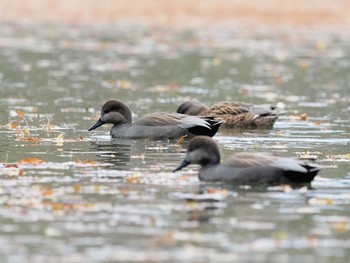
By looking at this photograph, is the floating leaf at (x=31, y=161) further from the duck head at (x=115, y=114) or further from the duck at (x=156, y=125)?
the duck head at (x=115, y=114)

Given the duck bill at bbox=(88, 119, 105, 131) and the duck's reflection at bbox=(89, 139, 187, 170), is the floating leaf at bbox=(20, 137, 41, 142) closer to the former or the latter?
the duck's reflection at bbox=(89, 139, 187, 170)

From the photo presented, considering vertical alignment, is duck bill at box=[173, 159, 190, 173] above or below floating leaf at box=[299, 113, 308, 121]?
below

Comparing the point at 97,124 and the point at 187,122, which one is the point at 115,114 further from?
the point at 187,122

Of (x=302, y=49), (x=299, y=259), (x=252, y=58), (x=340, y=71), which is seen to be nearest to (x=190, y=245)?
(x=299, y=259)

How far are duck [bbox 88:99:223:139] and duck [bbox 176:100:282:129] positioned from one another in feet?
6.83

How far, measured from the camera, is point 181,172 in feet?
43.0

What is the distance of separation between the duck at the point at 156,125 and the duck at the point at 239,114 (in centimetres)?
208

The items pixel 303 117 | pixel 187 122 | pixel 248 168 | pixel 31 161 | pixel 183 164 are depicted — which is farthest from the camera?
pixel 303 117

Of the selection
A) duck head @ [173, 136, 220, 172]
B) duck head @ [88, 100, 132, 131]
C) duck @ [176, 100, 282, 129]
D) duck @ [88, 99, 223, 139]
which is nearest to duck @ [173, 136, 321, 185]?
duck head @ [173, 136, 220, 172]

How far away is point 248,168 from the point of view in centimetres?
1219

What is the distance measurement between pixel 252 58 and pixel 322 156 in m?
18.3

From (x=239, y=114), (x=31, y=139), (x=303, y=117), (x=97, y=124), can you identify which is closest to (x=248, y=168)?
(x=31, y=139)

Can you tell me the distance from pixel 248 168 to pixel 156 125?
14.8 feet

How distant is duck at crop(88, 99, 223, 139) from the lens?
16375 millimetres
